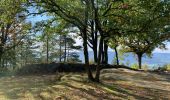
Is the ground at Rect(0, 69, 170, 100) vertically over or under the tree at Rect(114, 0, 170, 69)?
under

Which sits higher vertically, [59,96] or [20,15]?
[20,15]

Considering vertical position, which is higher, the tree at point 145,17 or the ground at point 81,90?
the tree at point 145,17

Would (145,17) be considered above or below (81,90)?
above

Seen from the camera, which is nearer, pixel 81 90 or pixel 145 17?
pixel 81 90

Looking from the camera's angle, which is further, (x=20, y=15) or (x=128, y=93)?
(x=20, y=15)

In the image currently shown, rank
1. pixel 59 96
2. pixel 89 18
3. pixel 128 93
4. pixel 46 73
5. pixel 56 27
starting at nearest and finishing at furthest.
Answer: pixel 59 96 → pixel 128 93 → pixel 89 18 → pixel 56 27 → pixel 46 73

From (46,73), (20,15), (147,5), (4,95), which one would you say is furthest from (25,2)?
(46,73)

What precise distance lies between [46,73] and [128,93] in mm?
9876

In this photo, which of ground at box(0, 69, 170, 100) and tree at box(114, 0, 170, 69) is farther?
tree at box(114, 0, 170, 69)

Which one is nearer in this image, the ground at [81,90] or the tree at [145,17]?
the ground at [81,90]

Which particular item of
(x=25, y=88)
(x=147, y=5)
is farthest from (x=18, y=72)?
(x=147, y=5)

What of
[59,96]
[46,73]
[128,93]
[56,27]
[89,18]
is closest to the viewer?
[59,96]

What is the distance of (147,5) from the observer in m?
20.2

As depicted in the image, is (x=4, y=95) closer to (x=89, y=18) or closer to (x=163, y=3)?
(x=89, y=18)
